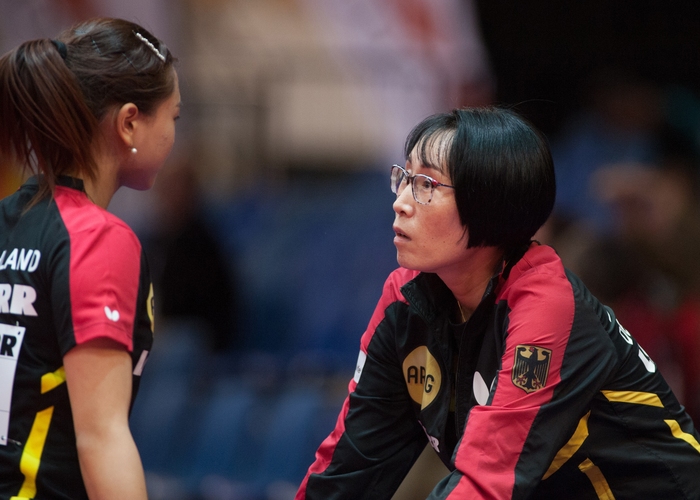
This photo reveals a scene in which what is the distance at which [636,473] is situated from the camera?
1.86 m

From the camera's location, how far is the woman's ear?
71.8 inches

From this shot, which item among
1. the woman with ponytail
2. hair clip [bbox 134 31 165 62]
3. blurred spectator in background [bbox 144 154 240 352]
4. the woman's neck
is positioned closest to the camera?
the woman with ponytail

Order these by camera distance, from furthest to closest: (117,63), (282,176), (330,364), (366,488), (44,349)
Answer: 1. (282,176)
2. (330,364)
3. (366,488)
4. (117,63)
5. (44,349)

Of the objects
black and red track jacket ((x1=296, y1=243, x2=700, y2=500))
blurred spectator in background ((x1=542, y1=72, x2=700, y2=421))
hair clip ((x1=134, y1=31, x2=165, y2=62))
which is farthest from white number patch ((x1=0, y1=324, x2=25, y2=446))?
blurred spectator in background ((x1=542, y1=72, x2=700, y2=421))

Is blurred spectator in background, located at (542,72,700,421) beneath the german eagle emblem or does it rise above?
beneath

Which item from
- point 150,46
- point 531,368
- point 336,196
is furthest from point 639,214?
point 150,46

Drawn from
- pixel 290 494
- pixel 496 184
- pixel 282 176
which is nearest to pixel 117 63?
pixel 496 184

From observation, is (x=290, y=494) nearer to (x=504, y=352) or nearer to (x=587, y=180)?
(x=504, y=352)

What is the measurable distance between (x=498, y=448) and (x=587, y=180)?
12.4 feet

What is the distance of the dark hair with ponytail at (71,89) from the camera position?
5.65 feet

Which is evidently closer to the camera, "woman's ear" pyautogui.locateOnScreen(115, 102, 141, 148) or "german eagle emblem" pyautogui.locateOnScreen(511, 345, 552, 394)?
"german eagle emblem" pyautogui.locateOnScreen(511, 345, 552, 394)

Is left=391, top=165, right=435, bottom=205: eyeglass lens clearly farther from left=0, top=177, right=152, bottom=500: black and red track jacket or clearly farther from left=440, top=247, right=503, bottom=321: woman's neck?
left=0, top=177, right=152, bottom=500: black and red track jacket

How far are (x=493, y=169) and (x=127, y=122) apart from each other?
2.47 ft

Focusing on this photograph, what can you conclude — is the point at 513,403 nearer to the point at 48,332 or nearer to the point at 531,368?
the point at 531,368
